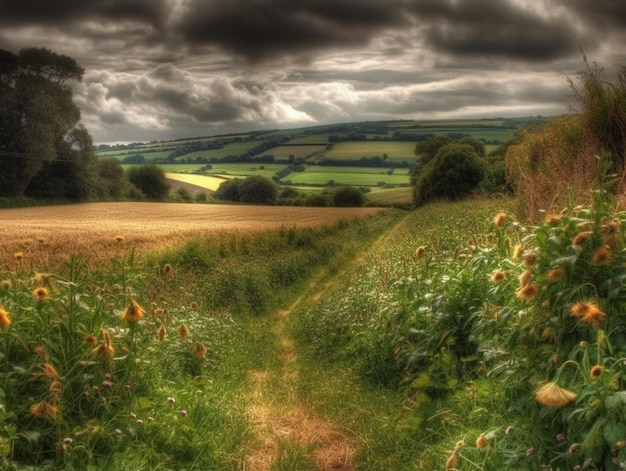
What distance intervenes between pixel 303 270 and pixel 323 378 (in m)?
9.55

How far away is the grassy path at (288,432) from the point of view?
5.11 meters

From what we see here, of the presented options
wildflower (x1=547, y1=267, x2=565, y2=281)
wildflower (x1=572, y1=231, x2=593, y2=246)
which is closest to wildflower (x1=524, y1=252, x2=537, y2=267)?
wildflower (x1=547, y1=267, x2=565, y2=281)

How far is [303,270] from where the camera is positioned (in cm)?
1680

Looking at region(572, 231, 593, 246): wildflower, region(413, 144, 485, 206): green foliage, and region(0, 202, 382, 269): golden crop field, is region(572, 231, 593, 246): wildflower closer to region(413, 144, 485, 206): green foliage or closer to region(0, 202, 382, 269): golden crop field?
region(0, 202, 382, 269): golden crop field

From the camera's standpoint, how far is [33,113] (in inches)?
965

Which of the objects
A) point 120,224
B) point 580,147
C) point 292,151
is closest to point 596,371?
point 580,147

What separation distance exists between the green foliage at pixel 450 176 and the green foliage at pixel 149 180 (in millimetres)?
19187

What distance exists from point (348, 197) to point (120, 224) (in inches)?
764

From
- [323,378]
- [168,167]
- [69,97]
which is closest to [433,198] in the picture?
[168,167]

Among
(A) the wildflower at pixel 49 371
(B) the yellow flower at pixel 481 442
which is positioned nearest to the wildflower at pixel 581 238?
(B) the yellow flower at pixel 481 442

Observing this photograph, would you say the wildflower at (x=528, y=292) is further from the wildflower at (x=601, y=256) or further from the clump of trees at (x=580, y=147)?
the clump of trees at (x=580, y=147)

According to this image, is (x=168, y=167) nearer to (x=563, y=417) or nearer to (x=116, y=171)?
(x=116, y=171)

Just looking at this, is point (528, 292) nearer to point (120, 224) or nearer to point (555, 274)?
point (555, 274)

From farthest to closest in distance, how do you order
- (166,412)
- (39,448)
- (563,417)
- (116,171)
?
(116,171) → (166,412) → (39,448) → (563,417)
